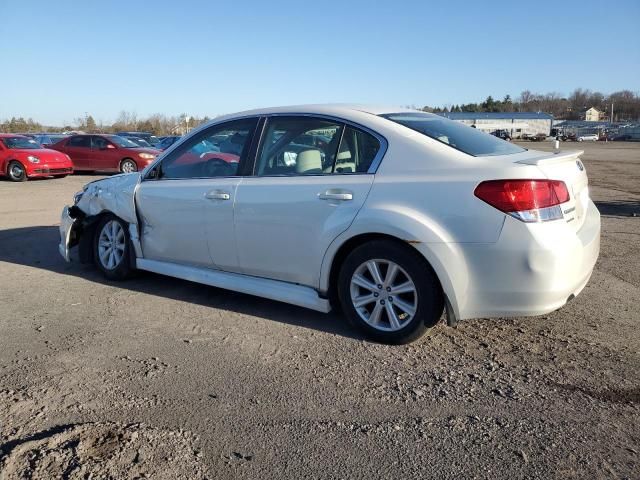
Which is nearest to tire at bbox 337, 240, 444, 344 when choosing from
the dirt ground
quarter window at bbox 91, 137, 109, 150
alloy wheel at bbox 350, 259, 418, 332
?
alloy wheel at bbox 350, 259, 418, 332

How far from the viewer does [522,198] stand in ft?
11.6

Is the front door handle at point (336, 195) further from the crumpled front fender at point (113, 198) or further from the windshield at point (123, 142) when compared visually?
the windshield at point (123, 142)

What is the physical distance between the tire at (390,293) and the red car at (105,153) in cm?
1641

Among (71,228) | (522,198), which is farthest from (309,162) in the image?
(71,228)

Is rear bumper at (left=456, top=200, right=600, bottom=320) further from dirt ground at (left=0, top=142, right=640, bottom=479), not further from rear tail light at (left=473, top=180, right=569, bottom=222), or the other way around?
dirt ground at (left=0, top=142, right=640, bottom=479)

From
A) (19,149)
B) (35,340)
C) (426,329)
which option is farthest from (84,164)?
(426,329)

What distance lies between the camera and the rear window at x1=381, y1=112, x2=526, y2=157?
4086mm

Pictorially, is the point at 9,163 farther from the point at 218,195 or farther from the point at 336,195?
the point at 336,195

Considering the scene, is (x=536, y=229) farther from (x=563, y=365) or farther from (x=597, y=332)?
(x=597, y=332)

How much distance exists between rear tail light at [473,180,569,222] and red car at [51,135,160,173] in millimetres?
17101

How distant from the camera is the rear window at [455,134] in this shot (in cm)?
409

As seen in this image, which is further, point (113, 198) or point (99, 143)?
point (99, 143)

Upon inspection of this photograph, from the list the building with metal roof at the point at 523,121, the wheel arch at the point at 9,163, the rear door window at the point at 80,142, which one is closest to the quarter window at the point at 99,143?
the rear door window at the point at 80,142

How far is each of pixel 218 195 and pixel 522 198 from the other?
2.42m
